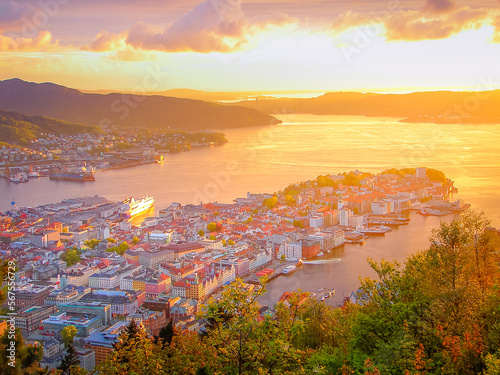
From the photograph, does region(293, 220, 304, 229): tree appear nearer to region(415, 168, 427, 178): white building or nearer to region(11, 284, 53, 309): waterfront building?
region(11, 284, 53, 309): waterfront building

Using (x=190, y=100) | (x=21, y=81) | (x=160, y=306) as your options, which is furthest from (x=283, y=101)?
(x=160, y=306)

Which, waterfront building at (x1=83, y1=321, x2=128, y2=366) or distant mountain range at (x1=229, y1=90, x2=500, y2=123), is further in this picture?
distant mountain range at (x1=229, y1=90, x2=500, y2=123)

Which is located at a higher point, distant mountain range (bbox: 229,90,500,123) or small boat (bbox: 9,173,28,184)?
distant mountain range (bbox: 229,90,500,123)

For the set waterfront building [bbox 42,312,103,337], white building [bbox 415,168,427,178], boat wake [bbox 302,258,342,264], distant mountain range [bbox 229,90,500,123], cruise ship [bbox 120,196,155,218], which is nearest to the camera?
waterfront building [bbox 42,312,103,337]

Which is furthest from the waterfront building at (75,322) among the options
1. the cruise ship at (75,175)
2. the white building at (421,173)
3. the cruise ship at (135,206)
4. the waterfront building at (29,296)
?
the cruise ship at (75,175)

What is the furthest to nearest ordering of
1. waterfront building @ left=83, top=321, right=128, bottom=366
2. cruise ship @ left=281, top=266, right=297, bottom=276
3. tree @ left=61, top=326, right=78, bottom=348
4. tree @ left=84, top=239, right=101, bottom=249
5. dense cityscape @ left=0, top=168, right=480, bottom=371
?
tree @ left=84, top=239, right=101, bottom=249 → cruise ship @ left=281, top=266, right=297, bottom=276 → dense cityscape @ left=0, top=168, right=480, bottom=371 → tree @ left=61, top=326, right=78, bottom=348 → waterfront building @ left=83, top=321, right=128, bottom=366

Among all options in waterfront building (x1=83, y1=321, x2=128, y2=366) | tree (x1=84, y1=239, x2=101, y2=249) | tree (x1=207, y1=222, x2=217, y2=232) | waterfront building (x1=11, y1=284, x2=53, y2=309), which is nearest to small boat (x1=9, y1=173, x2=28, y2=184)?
tree (x1=84, y1=239, x2=101, y2=249)

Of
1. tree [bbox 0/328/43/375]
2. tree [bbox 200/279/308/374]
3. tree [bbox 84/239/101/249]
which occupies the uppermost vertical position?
tree [bbox 200/279/308/374]

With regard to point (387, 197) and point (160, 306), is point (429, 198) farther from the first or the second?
point (160, 306)
